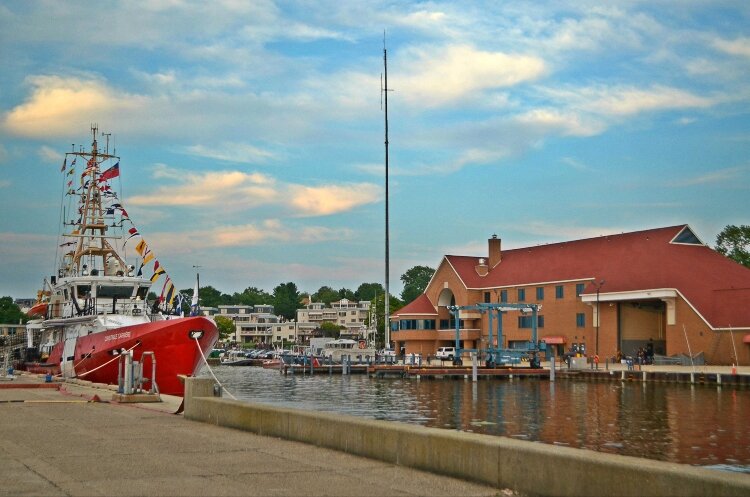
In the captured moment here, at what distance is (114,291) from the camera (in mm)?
44312

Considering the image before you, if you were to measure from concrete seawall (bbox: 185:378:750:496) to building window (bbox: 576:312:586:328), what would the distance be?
74.6 metres

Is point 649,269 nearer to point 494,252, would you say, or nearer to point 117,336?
point 494,252

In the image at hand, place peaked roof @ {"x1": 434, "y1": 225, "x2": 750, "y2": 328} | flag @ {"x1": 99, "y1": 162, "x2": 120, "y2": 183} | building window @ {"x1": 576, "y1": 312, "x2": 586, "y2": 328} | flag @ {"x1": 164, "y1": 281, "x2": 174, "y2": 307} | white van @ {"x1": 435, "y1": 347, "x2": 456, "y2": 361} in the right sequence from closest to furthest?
flag @ {"x1": 164, "y1": 281, "x2": 174, "y2": 307}, flag @ {"x1": 99, "y1": 162, "x2": 120, "y2": 183}, peaked roof @ {"x1": 434, "y1": 225, "x2": 750, "y2": 328}, building window @ {"x1": 576, "y1": 312, "x2": 586, "y2": 328}, white van @ {"x1": 435, "y1": 347, "x2": 456, "y2": 361}

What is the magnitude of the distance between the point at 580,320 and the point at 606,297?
20.5 ft

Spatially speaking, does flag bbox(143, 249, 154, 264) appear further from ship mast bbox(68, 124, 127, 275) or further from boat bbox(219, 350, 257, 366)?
boat bbox(219, 350, 257, 366)

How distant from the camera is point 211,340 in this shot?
37625 millimetres

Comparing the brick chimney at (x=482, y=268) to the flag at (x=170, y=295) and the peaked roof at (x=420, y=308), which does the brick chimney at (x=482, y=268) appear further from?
the flag at (x=170, y=295)

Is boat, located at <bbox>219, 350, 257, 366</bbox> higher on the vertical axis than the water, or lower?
lower

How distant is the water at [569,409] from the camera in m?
28.0

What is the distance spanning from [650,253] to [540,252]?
17.3m

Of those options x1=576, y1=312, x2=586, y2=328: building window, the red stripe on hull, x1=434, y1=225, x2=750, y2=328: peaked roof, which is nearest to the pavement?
the red stripe on hull

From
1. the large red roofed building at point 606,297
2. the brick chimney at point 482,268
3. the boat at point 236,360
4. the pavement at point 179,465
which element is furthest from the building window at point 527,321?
the pavement at point 179,465

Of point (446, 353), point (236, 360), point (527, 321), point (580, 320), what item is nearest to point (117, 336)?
point (580, 320)

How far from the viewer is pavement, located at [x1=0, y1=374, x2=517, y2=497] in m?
9.45
